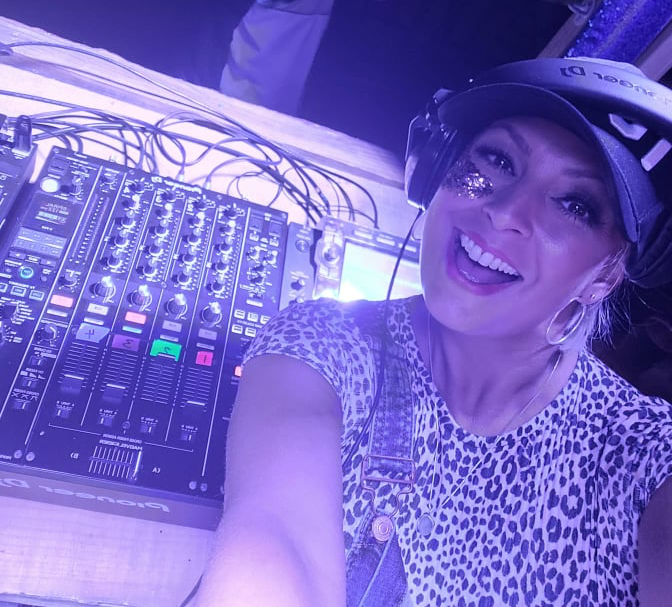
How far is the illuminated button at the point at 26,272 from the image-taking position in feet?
3.21

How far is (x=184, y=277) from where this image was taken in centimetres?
110

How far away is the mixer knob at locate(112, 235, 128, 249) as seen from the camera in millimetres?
1089

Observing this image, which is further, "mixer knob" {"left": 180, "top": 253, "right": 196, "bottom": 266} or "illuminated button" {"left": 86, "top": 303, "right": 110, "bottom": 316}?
"mixer knob" {"left": 180, "top": 253, "right": 196, "bottom": 266}

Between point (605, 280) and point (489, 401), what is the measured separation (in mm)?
287

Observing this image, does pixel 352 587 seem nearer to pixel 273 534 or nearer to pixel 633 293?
pixel 273 534

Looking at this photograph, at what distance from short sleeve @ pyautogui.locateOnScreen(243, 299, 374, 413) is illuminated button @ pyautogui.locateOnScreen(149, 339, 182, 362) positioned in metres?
0.15

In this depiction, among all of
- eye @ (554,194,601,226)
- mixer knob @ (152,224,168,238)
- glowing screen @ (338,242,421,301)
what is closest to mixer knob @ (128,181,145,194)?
mixer knob @ (152,224,168,238)

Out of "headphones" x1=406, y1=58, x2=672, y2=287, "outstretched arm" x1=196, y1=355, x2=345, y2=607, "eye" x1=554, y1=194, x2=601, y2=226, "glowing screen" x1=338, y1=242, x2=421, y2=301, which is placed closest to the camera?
"outstretched arm" x1=196, y1=355, x2=345, y2=607

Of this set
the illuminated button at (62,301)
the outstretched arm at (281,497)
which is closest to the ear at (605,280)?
the outstretched arm at (281,497)

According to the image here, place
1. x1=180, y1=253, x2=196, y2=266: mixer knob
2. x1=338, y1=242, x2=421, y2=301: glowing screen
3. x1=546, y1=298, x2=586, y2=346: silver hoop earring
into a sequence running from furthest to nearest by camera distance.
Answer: x1=338, y1=242, x2=421, y2=301: glowing screen
x1=180, y1=253, x2=196, y2=266: mixer knob
x1=546, y1=298, x2=586, y2=346: silver hoop earring

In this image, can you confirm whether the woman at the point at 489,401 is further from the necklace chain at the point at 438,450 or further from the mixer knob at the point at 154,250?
the mixer knob at the point at 154,250

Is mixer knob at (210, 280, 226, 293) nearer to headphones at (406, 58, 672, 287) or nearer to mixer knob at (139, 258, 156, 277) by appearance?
mixer knob at (139, 258, 156, 277)

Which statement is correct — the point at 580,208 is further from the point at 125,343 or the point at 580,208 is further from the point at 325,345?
the point at 125,343

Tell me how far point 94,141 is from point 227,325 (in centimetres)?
66
